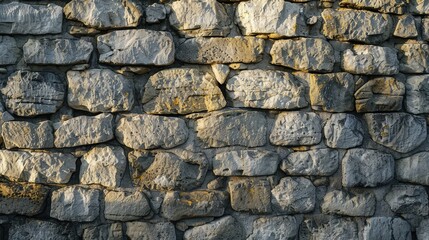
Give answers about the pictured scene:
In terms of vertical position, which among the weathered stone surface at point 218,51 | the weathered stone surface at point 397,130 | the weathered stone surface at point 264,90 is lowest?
the weathered stone surface at point 397,130

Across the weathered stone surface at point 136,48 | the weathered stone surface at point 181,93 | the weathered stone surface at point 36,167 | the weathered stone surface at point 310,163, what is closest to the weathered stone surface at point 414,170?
the weathered stone surface at point 310,163

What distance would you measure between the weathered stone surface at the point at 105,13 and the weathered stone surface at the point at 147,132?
0.51 m

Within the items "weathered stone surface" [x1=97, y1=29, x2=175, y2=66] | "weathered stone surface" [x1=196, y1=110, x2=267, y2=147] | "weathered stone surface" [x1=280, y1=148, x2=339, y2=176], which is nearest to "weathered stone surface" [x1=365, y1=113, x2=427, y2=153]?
"weathered stone surface" [x1=280, y1=148, x2=339, y2=176]

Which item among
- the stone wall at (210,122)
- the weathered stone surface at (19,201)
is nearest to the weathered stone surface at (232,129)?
the stone wall at (210,122)

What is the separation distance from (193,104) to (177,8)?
0.54 metres

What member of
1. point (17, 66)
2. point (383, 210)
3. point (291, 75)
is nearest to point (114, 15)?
point (17, 66)

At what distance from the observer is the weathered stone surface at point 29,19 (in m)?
2.89

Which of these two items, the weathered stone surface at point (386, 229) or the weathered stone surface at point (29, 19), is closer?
the weathered stone surface at point (29, 19)

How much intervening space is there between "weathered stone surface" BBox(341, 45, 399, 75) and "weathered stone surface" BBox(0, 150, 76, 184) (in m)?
1.64

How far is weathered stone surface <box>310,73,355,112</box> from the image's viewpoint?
3002 millimetres

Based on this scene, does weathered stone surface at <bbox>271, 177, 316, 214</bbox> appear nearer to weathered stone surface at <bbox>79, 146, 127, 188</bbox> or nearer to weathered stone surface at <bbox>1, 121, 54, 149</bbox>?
weathered stone surface at <bbox>79, 146, 127, 188</bbox>

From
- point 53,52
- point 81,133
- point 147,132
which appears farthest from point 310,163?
point 53,52

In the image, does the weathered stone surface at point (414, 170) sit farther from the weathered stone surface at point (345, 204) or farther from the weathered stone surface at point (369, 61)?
the weathered stone surface at point (369, 61)

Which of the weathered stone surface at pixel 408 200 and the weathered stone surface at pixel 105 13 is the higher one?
the weathered stone surface at pixel 105 13
